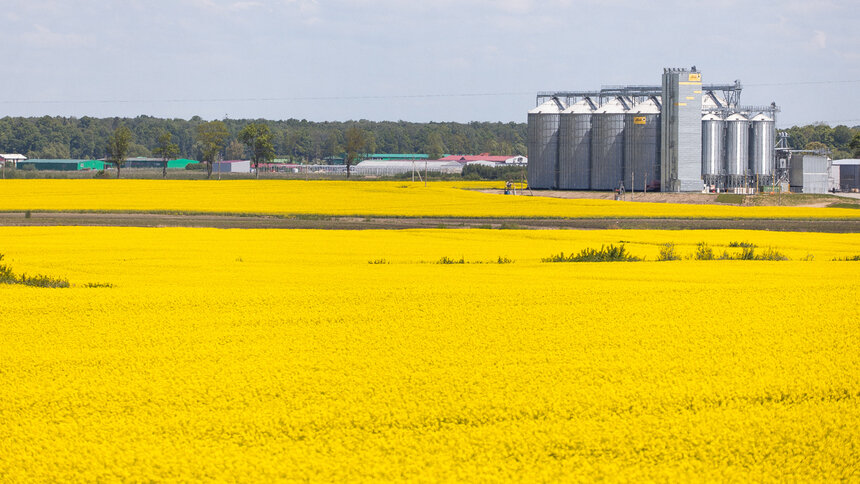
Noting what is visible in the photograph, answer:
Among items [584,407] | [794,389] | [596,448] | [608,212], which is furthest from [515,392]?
[608,212]

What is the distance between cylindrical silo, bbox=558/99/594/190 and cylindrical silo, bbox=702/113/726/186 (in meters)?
12.2

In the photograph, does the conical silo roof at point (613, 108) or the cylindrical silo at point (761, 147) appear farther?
the conical silo roof at point (613, 108)

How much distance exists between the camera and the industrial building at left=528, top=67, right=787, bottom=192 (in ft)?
310

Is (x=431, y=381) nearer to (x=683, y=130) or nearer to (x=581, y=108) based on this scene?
(x=683, y=130)

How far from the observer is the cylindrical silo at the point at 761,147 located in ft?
332

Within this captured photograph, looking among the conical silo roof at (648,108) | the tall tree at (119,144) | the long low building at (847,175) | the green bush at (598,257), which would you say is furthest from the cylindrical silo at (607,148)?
the tall tree at (119,144)

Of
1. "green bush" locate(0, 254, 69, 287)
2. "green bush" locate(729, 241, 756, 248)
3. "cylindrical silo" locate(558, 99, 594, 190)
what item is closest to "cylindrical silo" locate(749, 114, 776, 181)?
"cylindrical silo" locate(558, 99, 594, 190)

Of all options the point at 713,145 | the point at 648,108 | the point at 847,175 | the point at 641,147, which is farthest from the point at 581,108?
the point at 847,175

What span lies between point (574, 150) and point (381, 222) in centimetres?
5526

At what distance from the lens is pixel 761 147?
101m

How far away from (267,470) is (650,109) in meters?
97.2

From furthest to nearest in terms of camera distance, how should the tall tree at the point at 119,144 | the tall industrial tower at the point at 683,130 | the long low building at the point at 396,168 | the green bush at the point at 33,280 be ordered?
the long low building at the point at 396,168 → the tall tree at the point at 119,144 → the tall industrial tower at the point at 683,130 → the green bush at the point at 33,280

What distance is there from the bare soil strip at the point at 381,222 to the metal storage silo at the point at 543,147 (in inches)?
1999

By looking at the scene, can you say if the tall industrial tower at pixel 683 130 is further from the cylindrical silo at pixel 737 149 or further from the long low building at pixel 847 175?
the long low building at pixel 847 175
